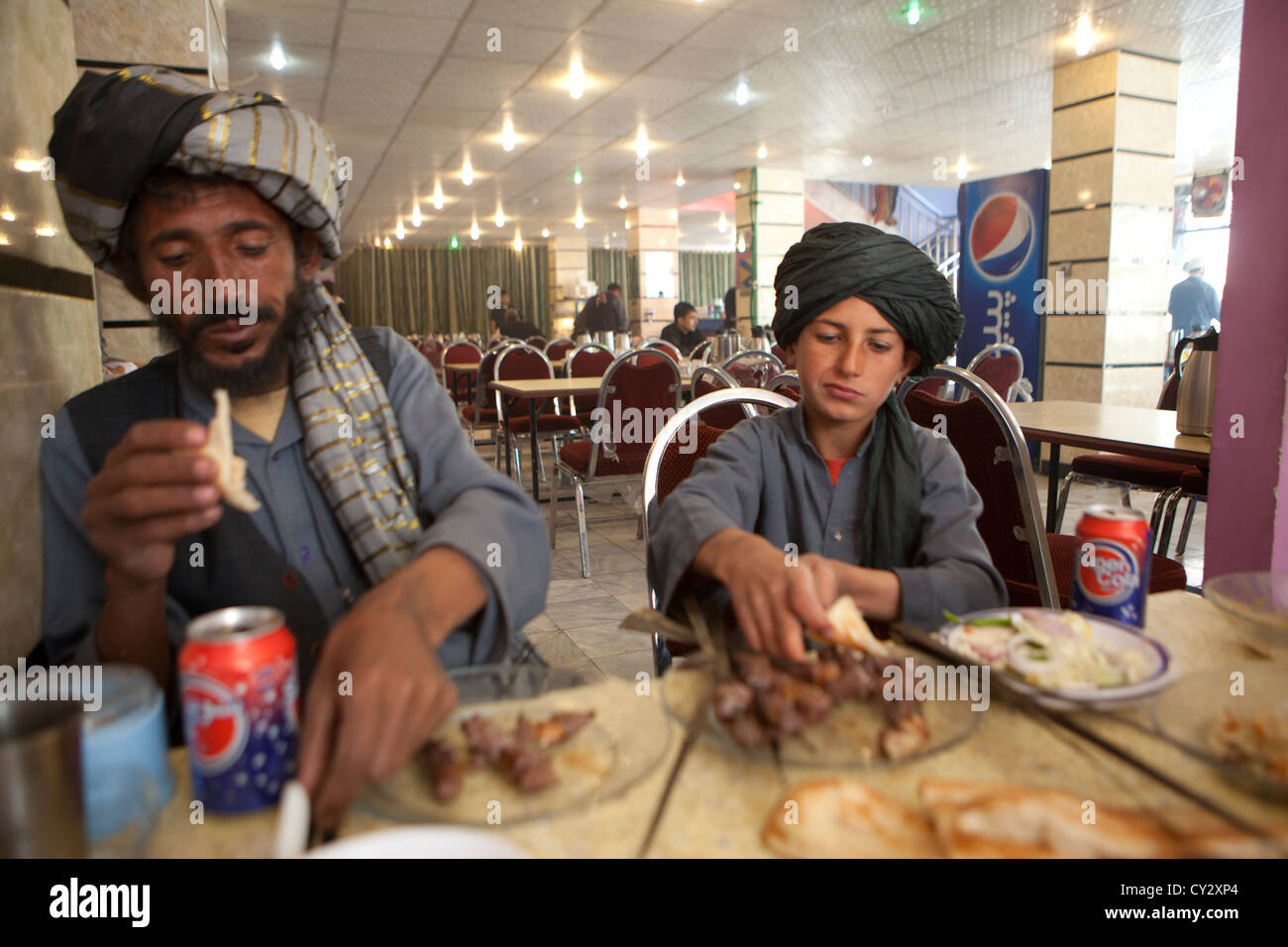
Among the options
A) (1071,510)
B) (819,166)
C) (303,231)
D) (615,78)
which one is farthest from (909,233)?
(303,231)

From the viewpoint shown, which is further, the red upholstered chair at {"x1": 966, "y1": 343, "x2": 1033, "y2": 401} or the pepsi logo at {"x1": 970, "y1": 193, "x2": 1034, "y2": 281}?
the pepsi logo at {"x1": 970, "y1": 193, "x2": 1034, "y2": 281}

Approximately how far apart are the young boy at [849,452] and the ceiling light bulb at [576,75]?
5632mm

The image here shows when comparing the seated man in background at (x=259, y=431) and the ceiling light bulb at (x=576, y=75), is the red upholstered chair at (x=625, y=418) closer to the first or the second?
the seated man in background at (x=259, y=431)

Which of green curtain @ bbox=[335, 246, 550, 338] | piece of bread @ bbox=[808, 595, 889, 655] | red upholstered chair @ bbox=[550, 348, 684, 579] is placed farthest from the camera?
green curtain @ bbox=[335, 246, 550, 338]

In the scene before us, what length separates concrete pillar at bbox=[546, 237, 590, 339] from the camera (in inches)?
672

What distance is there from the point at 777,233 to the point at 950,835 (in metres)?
11.2

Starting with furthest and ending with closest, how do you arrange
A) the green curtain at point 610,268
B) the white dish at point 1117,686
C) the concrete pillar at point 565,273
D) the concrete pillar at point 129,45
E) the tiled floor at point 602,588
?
1. the green curtain at point 610,268
2. the concrete pillar at point 565,273
3. the tiled floor at point 602,588
4. the concrete pillar at point 129,45
5. the white dish at point 1117,686

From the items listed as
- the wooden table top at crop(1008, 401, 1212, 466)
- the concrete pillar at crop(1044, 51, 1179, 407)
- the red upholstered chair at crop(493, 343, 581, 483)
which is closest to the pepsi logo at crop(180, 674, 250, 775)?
the wooden table top at crop(1008, 401, 1212, 466)

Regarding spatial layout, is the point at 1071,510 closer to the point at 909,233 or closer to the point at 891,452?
the point at 891,452

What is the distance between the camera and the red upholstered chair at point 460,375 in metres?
8.12

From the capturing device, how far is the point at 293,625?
113 centimetres

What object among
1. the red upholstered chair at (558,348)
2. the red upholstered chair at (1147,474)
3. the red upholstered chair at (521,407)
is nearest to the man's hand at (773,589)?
the red upholstered chair at (1147,474)

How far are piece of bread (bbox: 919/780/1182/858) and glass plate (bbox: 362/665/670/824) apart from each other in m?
0.25

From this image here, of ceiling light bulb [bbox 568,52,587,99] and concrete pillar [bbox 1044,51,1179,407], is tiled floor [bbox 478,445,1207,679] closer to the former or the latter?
concrete pillar [bbox 1044,51,1179,407]
